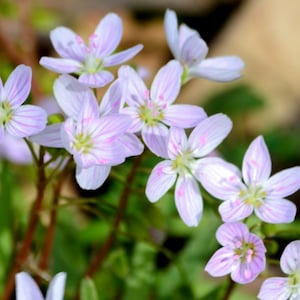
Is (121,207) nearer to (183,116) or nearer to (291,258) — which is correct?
(183,116)

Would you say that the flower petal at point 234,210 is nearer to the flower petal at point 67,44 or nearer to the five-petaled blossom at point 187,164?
the five-petaled blossom at point 187,164

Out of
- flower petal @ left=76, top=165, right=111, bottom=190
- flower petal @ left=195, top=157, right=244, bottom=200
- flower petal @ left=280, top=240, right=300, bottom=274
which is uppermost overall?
flower petal @ left=76, top=165, right=111, bottom=190

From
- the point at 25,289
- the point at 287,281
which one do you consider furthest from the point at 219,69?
the point at 25,289

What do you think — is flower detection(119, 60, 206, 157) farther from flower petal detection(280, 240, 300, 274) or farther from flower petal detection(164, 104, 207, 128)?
flower petal detection(280, 240, 300, 274)

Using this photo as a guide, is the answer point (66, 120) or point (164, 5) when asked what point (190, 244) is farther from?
point (164, 5)

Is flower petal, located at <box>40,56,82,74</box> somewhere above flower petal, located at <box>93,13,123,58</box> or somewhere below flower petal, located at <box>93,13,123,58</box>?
below

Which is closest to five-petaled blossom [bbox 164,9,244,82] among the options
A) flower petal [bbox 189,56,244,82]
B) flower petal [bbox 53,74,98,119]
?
flower petal [bbox 189,56,244,82]

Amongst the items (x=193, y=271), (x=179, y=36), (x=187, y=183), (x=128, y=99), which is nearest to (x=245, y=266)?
(x=187, y=183)

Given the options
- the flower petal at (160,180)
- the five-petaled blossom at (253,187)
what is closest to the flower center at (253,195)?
the five-petaled blossom at (253,187)
